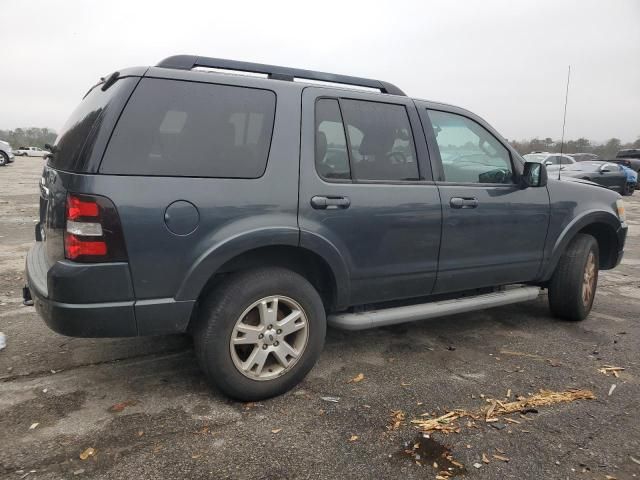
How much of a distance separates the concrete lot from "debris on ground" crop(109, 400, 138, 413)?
0.5 inches

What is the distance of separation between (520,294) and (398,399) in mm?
1691

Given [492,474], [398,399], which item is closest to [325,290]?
[398,399]

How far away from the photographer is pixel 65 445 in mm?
2361

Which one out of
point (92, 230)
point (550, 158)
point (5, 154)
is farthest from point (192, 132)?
point (5, 154)

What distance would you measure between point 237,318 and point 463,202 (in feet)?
6.07

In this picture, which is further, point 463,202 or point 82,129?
point 463,202

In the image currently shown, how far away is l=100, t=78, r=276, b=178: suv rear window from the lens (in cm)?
246

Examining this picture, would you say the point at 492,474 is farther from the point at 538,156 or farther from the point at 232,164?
the point at 538,156

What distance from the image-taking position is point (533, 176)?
3.88 m

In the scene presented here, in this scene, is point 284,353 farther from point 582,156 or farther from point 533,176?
point 582,156

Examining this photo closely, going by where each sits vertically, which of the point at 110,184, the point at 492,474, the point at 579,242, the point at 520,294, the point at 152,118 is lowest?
the point at 492,474

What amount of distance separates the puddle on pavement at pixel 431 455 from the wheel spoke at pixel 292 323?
0.90 m

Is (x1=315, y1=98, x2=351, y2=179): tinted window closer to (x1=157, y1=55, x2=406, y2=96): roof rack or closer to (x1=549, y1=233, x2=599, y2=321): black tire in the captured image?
(x1=157, y1=55, x2=406, y2=96): roof rack

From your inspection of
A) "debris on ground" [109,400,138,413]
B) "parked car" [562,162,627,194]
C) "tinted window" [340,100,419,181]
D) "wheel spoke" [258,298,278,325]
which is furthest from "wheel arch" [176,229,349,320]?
"parked car" [562,162,627,194]
